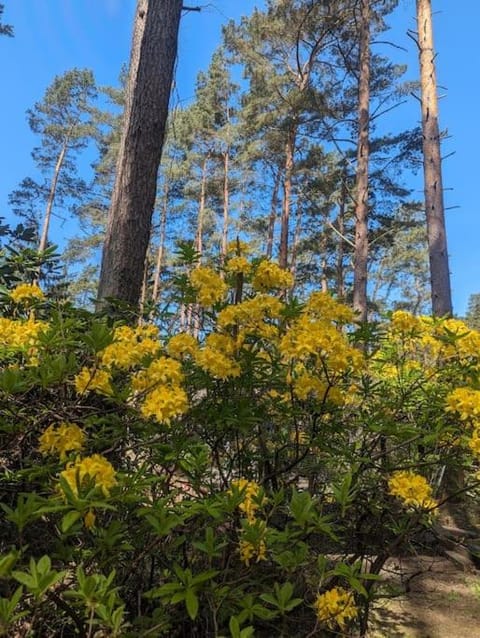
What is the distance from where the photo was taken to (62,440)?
1398 mm

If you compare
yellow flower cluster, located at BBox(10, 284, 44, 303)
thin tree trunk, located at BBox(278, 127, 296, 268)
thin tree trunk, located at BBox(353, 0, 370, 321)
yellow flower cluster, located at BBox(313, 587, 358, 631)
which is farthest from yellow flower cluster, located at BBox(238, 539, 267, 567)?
thin tree trunk, located at BBox(278, 127, 296, 268)

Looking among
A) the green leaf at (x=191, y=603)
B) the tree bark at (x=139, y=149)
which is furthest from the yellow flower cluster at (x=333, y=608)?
the tree bark at (x=139, y=149)

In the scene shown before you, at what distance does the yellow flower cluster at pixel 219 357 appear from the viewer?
1668 mm

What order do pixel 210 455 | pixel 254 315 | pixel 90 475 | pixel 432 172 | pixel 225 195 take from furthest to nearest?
pixel 225 195 → pixel 432 172 → pixel 210 455 → pixel 254 315 → pixel 90 475

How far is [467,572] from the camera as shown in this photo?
143 inches

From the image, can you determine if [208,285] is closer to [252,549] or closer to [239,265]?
[239,265]

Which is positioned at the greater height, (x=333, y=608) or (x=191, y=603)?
(x=191, y=603)

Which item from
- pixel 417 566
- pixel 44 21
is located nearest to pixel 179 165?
pixel 44 21

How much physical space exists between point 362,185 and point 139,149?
280 inches

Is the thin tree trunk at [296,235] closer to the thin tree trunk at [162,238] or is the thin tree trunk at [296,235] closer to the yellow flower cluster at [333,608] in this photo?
the thin tree trunk at [162,238]

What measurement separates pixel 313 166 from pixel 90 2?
11684mm

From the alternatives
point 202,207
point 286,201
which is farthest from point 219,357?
point 202,207

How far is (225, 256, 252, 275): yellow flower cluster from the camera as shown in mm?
2027

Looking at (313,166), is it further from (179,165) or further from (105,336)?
(105,336)
